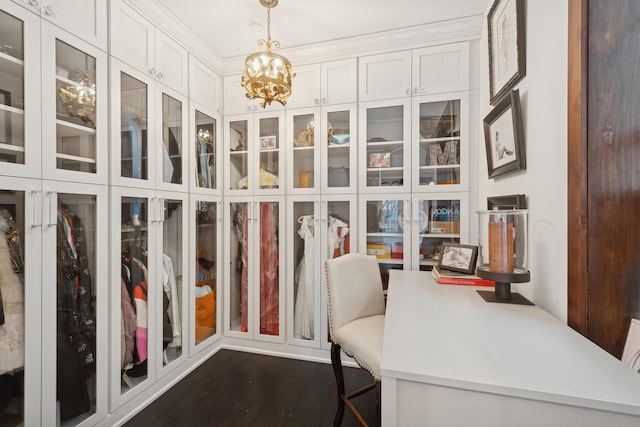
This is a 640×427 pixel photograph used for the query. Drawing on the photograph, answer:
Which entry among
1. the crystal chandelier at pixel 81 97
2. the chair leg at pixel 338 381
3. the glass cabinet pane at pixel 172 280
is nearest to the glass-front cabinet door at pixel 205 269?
the glass cabinet pane at pixel 172 280

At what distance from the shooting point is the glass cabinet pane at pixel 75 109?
1373 mm

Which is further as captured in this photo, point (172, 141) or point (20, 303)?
point (172, 141)

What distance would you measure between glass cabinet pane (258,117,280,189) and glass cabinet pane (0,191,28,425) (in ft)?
5.12

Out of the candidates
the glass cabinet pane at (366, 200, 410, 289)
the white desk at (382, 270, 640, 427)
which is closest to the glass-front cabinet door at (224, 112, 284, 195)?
the glass cabinet pane at (366, 200, 410, 289)

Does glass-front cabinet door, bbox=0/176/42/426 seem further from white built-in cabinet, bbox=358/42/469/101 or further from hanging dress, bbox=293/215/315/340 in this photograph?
white built-in cabinet, bbox=358/42/469/101

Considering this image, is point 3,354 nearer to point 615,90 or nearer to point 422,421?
point 422,421

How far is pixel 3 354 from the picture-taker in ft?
3.85

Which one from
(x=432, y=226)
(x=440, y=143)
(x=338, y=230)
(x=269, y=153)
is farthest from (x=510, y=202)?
(x=269, y=153)

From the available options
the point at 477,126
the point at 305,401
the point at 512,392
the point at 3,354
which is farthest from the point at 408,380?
the point at 477,126

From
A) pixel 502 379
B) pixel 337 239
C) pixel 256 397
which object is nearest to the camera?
pixel 502 379

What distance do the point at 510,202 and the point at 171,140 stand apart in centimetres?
228

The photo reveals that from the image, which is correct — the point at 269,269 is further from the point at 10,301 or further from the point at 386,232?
the point at 10,301

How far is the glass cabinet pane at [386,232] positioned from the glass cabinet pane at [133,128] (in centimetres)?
170

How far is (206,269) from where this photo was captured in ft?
8.07
